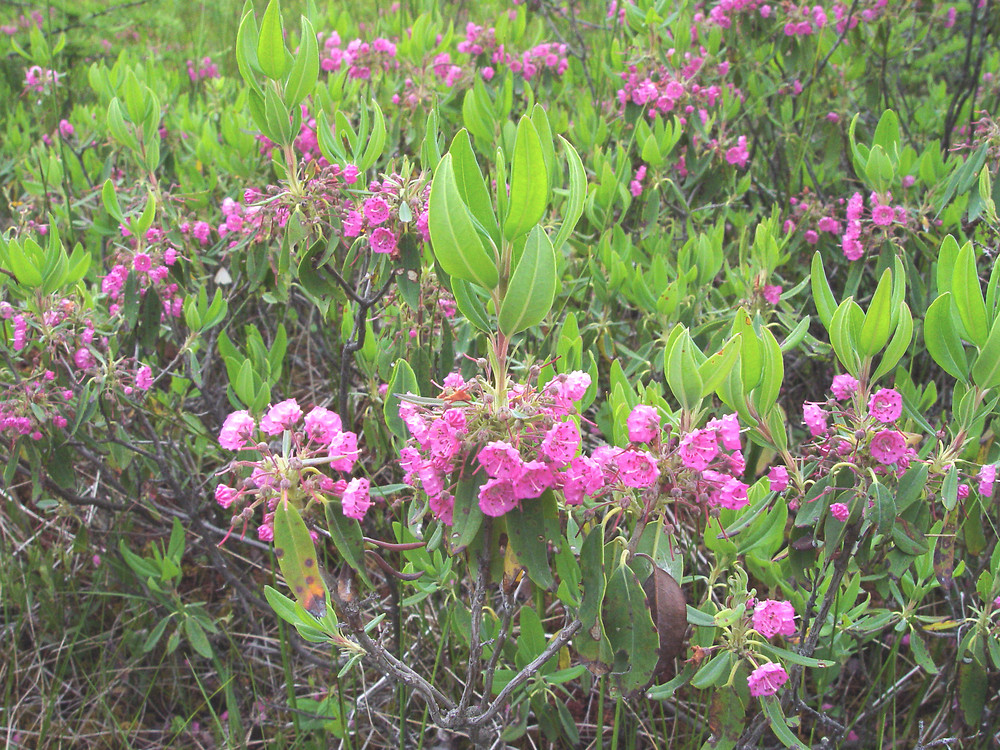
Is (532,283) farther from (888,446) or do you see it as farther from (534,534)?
(888,446)

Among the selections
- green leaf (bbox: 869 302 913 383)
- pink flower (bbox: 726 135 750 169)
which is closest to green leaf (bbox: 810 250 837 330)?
green leaf (bbox: 869 302 913 383)

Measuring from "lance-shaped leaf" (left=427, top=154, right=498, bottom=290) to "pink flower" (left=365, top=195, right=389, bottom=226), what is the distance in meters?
0.79

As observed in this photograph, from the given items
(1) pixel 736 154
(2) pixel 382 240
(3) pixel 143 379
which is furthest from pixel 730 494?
(1) pixel 736 154

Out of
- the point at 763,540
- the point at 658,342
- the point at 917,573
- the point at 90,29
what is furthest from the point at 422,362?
the point at 90,29

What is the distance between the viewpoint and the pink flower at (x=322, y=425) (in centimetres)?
113

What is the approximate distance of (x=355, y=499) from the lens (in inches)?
43.6

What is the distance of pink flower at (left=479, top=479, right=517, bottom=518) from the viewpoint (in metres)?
1.06

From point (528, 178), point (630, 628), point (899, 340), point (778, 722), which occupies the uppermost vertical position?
point (528, 178)

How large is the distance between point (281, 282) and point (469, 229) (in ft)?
4.66

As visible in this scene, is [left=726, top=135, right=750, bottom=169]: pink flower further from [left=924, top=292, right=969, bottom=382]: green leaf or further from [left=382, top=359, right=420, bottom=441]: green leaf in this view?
[left=382, top=359, right=420, bottom=441]: green leaf

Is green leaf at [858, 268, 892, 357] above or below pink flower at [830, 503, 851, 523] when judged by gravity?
above

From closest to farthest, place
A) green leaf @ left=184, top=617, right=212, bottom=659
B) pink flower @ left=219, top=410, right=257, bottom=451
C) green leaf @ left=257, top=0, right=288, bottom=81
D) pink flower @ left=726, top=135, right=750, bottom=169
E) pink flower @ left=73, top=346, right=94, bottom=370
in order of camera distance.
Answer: pink flower @ left=219, top=410, right=257, bottom=451 → green leaf @ left=257, top=0, right=288, bottom=81 → pink flower @ left=73, top=346, right=94, bottom=370 → green leaf @ left=184, top=617, right=212, bottom=659 → pink flower @ left=726, top=135, right=750, bottom=169

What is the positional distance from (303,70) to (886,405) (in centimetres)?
132

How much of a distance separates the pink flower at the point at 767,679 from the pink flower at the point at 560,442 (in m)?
0.62
